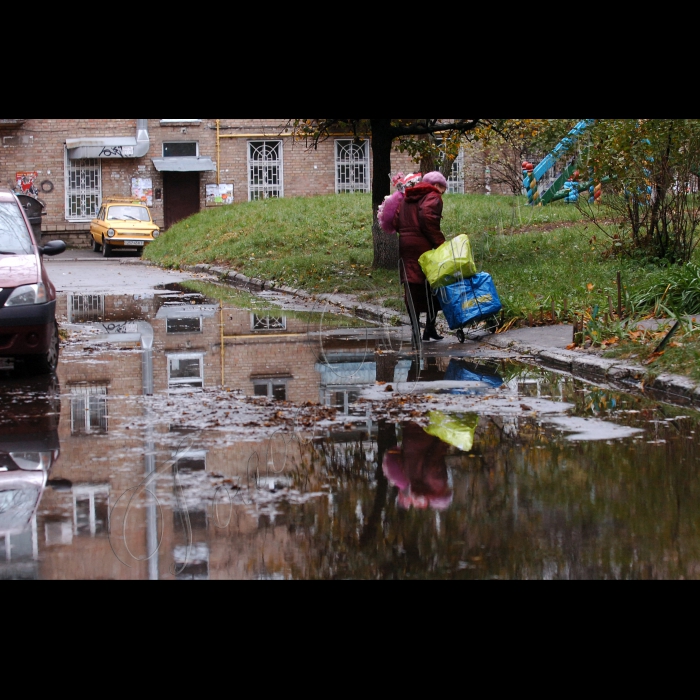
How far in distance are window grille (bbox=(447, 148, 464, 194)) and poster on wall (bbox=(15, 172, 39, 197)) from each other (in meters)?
15.4

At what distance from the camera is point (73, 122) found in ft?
128

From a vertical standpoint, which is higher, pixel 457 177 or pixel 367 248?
pixel 457 177

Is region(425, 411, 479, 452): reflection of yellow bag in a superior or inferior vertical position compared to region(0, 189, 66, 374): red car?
inferior

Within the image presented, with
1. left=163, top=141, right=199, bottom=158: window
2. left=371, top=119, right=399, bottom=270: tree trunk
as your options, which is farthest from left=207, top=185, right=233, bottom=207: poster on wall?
left=371, top=119, right=399, bottom=270: tree trunk

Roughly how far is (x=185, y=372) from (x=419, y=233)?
131 inches

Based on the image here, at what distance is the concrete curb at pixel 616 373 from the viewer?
8533 millimetres

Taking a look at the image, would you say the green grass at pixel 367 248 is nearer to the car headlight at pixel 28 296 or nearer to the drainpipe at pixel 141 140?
the car headlight at pixel 28 296

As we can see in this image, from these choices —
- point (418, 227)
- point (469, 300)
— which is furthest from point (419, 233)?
point (469, 300)

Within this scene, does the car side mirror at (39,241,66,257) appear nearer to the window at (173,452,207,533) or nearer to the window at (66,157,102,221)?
the window at (173,452,207,533)

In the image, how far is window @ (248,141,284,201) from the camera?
40.4m

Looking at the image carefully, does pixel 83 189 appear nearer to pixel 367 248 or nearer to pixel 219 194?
pixel 219 194

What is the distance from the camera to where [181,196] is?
40.2m
